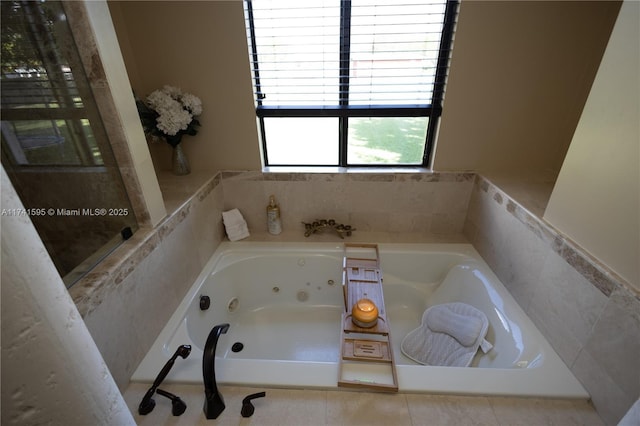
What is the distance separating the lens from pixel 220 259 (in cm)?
170

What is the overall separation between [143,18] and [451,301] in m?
2.39

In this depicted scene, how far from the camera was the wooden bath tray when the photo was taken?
100cm

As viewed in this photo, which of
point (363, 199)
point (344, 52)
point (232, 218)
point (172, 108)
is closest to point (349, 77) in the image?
point (344, 52)

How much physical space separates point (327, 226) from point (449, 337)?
A: 96 centimetres

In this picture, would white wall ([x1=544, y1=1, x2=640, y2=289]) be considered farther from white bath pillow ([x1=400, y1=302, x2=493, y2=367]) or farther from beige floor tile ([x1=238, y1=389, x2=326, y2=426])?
beige floor tile ([x1=238, y1=389, x2=326, y2=426])

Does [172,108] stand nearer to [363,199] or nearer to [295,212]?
[295,212]

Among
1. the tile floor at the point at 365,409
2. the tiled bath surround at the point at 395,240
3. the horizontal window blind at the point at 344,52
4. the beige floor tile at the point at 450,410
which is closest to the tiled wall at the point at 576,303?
the tiled bath surround at the point at 395,240

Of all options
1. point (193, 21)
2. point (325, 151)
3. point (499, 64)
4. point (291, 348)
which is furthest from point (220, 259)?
point (499, 64)

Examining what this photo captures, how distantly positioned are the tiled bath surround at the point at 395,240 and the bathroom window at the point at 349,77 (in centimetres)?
24

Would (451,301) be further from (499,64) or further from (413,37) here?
Answer: (413,37)

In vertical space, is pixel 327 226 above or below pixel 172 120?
below

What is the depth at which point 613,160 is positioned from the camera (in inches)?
32.4

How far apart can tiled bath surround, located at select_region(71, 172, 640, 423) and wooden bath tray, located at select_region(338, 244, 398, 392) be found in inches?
8.8

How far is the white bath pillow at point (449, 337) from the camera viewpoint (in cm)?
129
